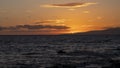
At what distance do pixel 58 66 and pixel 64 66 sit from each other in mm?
1119

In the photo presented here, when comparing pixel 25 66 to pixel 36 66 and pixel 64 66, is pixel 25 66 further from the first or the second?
pixel 64 66

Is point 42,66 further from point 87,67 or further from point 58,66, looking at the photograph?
point 87,67

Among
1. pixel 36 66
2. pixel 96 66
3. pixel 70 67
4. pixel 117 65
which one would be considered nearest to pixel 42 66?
pixel 36 66

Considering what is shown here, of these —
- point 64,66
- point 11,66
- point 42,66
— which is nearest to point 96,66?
point 64,66

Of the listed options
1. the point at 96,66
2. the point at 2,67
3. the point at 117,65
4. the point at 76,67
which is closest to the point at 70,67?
the point at 76,67

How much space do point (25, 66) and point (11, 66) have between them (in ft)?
6.93

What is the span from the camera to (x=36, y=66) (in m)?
46.9

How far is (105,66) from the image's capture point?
4566cm

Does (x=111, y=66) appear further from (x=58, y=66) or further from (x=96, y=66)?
(x=58, y=66)

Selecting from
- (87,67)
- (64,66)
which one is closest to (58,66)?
(64,66)

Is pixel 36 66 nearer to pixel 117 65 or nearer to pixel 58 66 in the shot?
pixel 58 66

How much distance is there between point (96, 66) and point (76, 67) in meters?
3.10

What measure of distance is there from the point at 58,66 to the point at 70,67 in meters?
1.75

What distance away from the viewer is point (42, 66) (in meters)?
47.1
